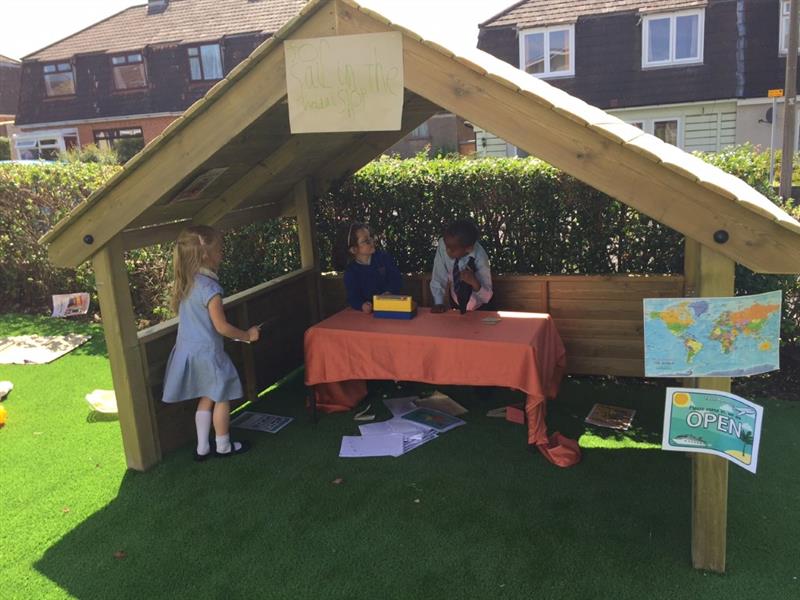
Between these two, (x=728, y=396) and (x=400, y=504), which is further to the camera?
(x=400, y=504)

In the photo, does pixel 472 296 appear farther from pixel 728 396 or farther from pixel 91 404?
pixel 91 404

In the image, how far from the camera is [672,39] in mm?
20469

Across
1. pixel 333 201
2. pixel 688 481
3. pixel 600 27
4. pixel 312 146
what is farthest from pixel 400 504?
pixel 600 27

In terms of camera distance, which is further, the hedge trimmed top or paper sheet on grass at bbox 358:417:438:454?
paper sheet on grass at bbox 358:417:438:454

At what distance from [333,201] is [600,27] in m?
17.3

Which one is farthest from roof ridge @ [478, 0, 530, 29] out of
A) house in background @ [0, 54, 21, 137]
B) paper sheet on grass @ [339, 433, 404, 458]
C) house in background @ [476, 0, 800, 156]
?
house in background @ [0, 54, 21, 137]

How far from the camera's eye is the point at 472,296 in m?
5.88

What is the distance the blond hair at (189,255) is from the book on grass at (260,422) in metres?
1.40

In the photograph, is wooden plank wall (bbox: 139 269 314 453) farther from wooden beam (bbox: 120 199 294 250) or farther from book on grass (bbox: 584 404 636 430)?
book on grass (bbox: 584 404 636 430)

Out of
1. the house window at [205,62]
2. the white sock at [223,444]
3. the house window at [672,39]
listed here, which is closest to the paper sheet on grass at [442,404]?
the white sock at [223,444]

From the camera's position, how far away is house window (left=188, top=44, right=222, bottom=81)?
92.1 feet

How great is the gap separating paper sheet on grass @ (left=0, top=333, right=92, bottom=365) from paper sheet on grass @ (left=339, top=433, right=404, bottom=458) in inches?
180

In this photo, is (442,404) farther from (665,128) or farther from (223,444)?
(665,128)

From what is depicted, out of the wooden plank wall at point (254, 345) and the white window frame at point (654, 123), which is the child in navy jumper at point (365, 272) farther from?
the white window frame at point (654, 123)
